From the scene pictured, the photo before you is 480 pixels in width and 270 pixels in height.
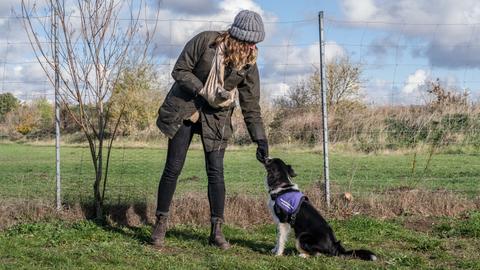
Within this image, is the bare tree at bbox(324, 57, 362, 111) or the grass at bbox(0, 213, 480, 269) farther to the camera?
the bare tree at bbox(324, 57, 362, 111)

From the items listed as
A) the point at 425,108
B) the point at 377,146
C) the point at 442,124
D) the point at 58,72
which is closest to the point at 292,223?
the point at 58,72

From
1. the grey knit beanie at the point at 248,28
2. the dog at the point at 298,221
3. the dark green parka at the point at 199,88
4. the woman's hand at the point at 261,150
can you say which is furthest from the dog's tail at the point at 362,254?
the grey knit beanie at the point at 248,28

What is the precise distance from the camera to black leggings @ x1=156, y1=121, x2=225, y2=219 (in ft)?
18.8

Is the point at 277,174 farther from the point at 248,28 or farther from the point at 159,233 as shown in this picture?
the point at 248,28

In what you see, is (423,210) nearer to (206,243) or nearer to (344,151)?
(206,243)

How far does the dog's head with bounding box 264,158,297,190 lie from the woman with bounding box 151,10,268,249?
0.46ft

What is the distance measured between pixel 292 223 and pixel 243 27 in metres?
1.95

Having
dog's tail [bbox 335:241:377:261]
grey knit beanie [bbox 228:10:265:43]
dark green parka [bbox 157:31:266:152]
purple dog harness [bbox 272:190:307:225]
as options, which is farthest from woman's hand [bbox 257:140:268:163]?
dog's tail [bbox 335:241:377:261]

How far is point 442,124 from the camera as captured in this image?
13531 millimetres

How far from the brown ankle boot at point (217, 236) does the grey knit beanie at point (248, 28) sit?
1.90m

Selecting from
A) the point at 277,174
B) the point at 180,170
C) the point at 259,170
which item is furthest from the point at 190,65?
the point at 259,170

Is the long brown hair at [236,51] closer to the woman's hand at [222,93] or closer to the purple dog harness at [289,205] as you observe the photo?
the woman's hand at [222,93]

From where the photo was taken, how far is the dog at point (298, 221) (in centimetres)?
530

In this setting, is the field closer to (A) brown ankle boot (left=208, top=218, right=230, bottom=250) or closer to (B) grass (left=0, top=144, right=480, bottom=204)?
(A) brown ankle boot (left=208, top=218, right=230, bottom=250)
